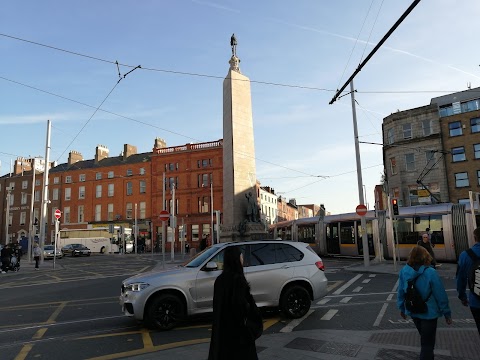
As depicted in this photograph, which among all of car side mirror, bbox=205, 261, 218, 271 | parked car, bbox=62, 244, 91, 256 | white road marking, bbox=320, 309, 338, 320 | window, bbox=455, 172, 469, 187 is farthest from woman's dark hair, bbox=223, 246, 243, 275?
parked car, bbox=62, 244, 91, 256

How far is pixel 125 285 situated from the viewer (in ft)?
25.5

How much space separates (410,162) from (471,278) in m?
39.7

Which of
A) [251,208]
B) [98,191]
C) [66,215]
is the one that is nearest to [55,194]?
[66,215]

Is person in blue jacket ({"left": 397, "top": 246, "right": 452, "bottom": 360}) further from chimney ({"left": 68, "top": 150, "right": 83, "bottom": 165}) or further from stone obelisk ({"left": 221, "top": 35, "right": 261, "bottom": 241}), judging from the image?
chimney ({"left": 68, "top": 150, "right": 83, "bottom": 165})

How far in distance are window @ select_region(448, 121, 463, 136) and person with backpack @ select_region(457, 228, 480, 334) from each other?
39.8 m

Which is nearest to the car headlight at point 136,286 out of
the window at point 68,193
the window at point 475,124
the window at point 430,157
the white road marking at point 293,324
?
the white road marking at point 293,324

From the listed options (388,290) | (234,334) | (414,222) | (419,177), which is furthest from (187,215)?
(234,334)

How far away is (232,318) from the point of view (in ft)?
11.9

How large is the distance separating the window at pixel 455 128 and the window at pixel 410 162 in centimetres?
432

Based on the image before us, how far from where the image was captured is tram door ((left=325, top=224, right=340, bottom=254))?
28359 mm

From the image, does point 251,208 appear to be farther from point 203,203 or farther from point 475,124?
point 203,203

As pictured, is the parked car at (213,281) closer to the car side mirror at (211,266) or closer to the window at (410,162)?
the car side mirror at (211,266)

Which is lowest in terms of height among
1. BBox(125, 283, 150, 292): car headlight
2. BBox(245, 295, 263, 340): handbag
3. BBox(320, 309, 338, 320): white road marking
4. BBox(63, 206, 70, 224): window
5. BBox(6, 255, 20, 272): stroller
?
BBox(320, 309, 338, 320): white road marking

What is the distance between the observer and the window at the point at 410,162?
4119cm
